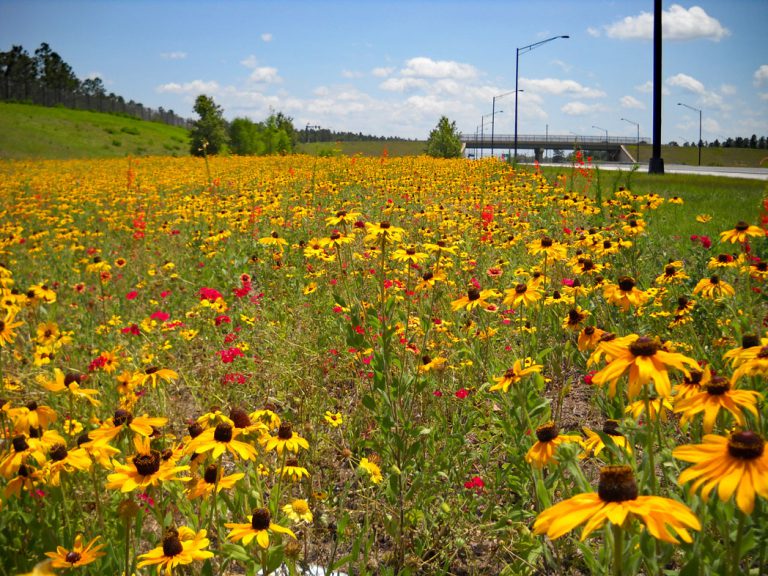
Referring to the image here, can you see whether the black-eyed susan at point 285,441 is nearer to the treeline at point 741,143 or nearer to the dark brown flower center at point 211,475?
the dark brown flower center at point 211,475

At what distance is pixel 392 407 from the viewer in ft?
7.28

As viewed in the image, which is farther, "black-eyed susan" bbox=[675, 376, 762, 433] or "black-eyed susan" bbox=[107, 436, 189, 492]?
"black-eyed susan" bbox=[107, 436, 189, 492]

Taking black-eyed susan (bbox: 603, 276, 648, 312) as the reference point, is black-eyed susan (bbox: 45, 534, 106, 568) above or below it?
below

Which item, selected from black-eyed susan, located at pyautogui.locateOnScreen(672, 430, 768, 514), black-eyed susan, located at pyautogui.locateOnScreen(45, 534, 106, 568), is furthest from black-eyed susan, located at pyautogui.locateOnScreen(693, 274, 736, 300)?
black-eyed susan, located at pyautogui.locateOnScreen(45, 534, 106, 568)

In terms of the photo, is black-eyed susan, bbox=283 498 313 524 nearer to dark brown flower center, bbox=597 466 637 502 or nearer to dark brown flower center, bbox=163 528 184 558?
dark brown flower center, bbox=163 528 184 558

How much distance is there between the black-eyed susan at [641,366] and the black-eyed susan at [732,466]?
196 millimetres

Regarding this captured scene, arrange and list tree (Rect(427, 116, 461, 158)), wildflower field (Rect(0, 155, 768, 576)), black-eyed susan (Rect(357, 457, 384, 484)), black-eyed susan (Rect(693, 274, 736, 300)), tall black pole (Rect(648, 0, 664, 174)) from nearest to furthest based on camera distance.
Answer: wildflower field (Rect(0, 155, 768, 576)) < black-eyed susan (Rect(357, 457, 384, 484)) < black-eyed susan (Rect(693, 274, 736, 300)) < tall black pole (Rect(648, 0, 664, 174)) < tree (Rect(427, 116, 461, 158))

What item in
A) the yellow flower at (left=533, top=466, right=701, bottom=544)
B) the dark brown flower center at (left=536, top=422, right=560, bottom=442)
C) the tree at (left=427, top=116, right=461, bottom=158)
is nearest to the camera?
the yellow flower at (left=533, top=466, right=701, bottom=544)

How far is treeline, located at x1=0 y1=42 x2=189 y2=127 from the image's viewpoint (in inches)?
2514

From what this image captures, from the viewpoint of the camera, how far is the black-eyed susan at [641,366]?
125 centimetres

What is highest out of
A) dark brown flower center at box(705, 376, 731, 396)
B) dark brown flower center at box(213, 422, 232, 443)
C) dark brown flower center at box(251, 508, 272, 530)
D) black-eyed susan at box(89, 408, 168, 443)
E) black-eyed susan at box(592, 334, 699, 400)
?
black-eyed susan at box(592, 334, 699, 400)

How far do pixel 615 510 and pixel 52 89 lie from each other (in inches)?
3292

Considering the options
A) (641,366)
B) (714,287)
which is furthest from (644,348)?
(714,287)

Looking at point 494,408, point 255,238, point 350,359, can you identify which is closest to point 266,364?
point 350,359
